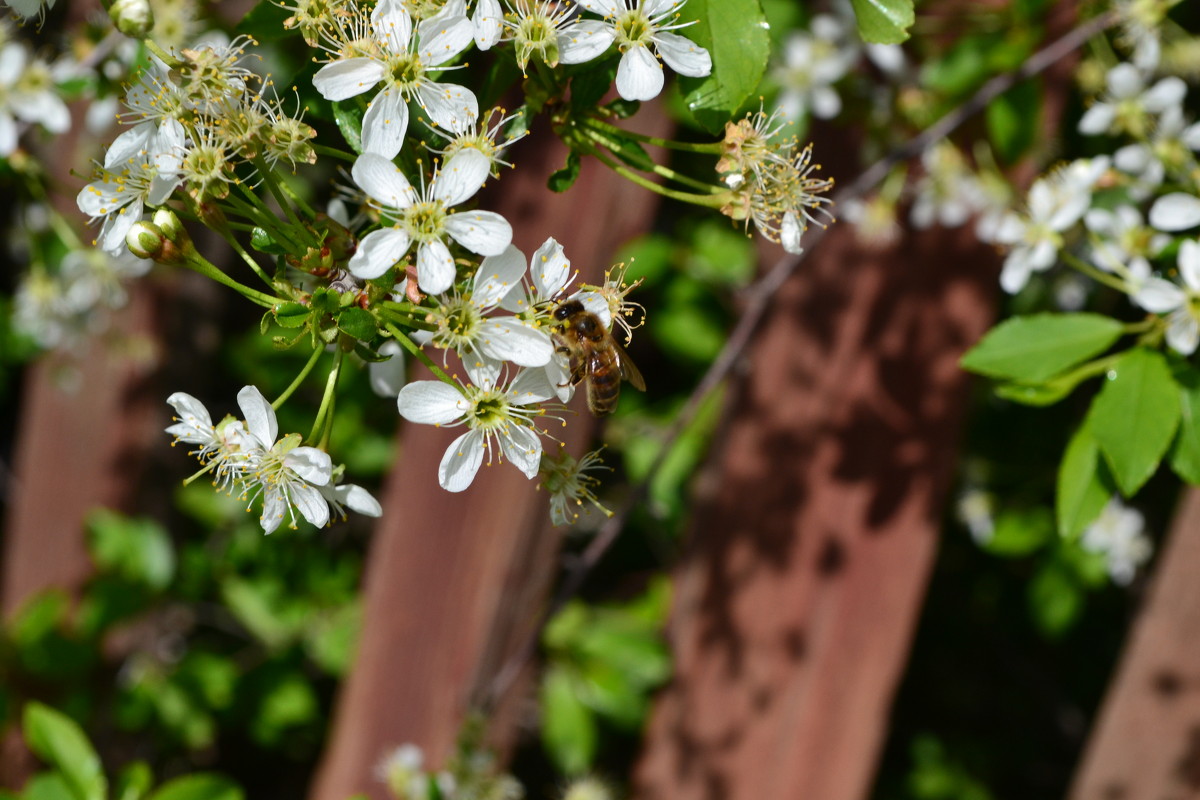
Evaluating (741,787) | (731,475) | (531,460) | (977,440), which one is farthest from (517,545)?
(977,440)

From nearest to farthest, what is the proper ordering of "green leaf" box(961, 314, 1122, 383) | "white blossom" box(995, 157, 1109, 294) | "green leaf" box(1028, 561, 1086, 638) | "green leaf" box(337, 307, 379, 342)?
"green leaf" box(337, 307, 379, 342), "green leaf" box(961, 314, 1122, 383), "white blossom" box(995, 157, 1109, 294), "green leaf" box(1028, 561, 1086, 638)

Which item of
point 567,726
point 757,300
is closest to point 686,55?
point 757,300

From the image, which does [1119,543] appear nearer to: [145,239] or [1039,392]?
[1039,392]

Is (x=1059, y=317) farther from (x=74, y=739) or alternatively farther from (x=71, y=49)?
(x=71, y=49)

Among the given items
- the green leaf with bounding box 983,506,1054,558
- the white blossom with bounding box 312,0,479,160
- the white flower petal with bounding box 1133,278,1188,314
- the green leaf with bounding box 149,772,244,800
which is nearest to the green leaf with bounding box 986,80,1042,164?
the white flower petal with bounding box 1133,278,1188,314

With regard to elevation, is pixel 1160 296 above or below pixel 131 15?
above

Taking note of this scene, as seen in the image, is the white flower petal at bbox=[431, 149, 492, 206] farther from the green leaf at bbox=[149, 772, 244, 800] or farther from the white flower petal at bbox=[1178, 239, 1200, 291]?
the green leaf at bbox=[149, 772, 244, 800]
